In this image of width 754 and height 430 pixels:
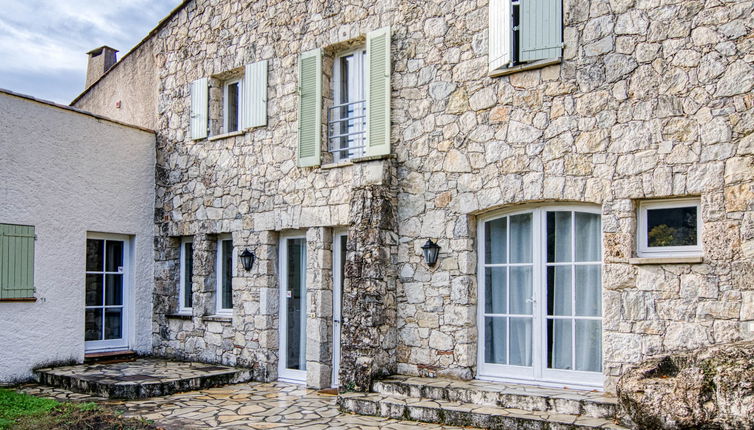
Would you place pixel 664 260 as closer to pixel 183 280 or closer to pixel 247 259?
pixel 247 259

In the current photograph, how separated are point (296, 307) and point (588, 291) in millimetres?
3942

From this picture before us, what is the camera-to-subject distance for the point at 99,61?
13.4 metres

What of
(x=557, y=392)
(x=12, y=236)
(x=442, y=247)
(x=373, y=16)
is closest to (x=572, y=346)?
(x=557, y=392)

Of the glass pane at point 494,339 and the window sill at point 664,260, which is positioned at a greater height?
the window sill at point 664,260

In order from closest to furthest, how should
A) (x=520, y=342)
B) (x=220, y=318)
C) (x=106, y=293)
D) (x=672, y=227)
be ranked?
(x=672, y=227)
(x=520, y=342)
(x=220, y=318)
(x=106, y=293)

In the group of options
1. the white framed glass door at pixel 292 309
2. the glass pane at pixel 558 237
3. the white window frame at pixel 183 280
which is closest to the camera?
the glass pane at pixel 558 237

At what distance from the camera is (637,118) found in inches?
247

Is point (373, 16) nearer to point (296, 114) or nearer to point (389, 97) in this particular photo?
point (389, 97)

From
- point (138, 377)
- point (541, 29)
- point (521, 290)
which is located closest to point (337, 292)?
point (521, 290)

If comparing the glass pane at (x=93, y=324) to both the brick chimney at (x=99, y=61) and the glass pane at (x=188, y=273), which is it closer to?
the glass pane at (x=188, y=273)

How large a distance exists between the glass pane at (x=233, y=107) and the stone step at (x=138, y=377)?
3.55m

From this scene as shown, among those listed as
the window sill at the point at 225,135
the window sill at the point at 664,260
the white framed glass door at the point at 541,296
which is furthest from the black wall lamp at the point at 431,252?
the window sill at the point at 225,135

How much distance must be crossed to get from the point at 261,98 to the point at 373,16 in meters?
2.06

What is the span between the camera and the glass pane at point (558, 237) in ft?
22.2
